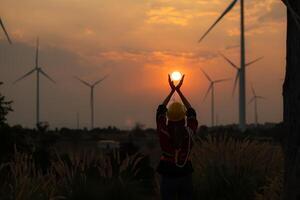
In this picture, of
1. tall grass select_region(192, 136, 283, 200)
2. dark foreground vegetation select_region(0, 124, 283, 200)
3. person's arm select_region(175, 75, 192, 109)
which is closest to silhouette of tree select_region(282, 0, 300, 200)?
dark foreground vegetation select_region(0, 124, 283, 200)

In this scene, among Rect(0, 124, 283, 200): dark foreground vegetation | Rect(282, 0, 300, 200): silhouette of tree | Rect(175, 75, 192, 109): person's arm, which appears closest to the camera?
Rect(282, 0, 300, 200): silhouette of tree

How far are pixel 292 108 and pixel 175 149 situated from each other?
344 centimetres

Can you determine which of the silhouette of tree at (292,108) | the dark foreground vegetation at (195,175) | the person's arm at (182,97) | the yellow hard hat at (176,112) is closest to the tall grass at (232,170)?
the dark foreground vegetation at (195,175)

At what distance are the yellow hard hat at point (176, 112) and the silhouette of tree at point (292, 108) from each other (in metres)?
3.12

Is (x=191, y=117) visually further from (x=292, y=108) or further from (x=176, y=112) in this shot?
(x=292, y=108)

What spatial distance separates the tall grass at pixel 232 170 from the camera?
552 inches

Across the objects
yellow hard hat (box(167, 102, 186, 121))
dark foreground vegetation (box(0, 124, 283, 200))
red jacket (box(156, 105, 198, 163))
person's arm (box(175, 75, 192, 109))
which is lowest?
dark foreground vegetation (box(0, 124, 283, 200))

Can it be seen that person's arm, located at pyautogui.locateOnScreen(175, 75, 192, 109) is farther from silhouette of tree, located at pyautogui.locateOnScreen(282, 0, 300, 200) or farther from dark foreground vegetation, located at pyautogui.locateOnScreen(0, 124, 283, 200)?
silhouette of tree, located at pyautogui.locateOnScreen(282, 0, 300, 200)

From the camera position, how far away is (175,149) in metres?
10.6

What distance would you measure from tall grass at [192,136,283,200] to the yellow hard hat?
382 centimetres

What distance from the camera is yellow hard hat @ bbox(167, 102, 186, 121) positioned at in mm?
10641

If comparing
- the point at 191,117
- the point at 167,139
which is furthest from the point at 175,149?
the point at 191,117

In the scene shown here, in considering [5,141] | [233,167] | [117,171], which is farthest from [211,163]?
[5,141]

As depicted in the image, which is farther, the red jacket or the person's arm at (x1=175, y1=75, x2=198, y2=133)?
the person's arm at (x1=175, y1=75, x2=198, y2=133)
